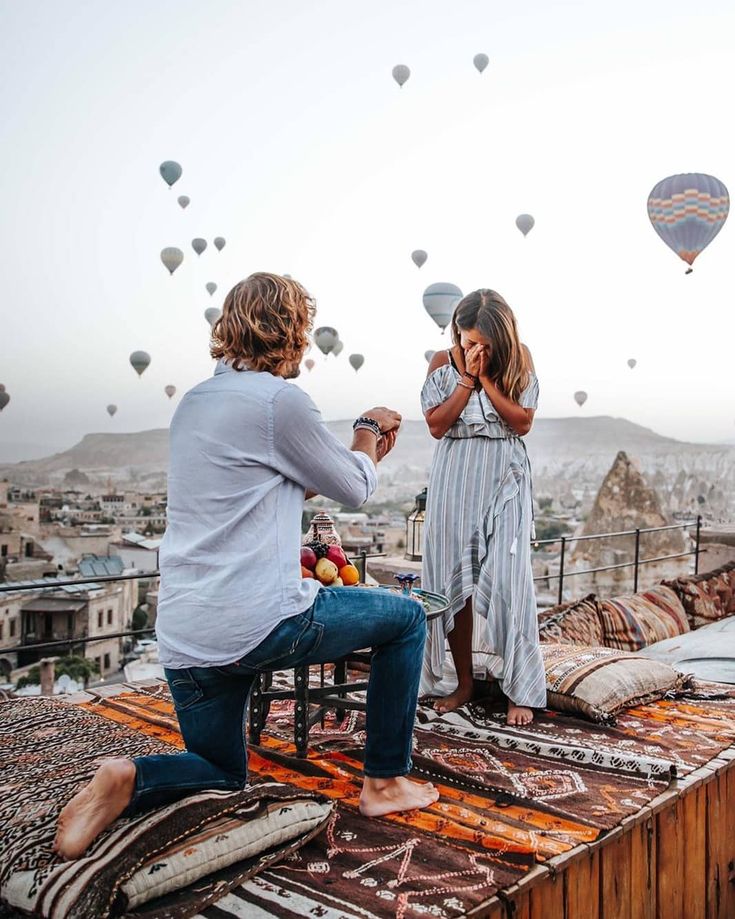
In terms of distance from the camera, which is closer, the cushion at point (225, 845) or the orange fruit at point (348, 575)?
the cushion at point (225, 845)

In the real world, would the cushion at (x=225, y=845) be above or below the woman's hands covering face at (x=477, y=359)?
below

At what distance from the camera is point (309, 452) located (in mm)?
1874

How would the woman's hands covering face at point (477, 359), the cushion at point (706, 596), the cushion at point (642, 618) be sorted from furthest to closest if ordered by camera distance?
1. the cushion at point (706, 596)
2. the cushion at point (642, 618)
3. the woman's hands covering face at point (477, 359)

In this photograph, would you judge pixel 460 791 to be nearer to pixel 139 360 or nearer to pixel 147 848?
pixel 147 848

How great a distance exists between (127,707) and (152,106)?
1471cm

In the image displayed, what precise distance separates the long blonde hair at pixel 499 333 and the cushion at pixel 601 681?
1137 millimetres

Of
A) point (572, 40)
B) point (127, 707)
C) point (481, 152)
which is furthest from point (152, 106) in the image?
point (127, 707)

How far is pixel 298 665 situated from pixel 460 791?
2.63ft

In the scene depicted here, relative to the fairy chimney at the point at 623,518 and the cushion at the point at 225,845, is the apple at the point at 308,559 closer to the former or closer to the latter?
the cushion at the point at 225,845

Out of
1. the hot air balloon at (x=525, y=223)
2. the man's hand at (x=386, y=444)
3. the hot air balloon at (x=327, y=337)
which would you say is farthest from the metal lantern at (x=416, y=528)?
the hot air balloon at (x=327, y=337)

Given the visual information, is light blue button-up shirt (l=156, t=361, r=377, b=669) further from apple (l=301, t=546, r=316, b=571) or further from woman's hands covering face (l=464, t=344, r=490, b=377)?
woman's hands covering face (l=464, t=344, r=490, b=377)

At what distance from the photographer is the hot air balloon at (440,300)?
1655cm

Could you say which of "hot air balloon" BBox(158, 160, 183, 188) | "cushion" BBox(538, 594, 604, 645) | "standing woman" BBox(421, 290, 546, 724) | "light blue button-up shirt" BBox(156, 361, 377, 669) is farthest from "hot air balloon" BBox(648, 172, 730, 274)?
"light blue button-up shirt" BBox(156, 361, 377, 669)

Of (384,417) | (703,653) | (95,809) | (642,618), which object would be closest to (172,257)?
(642,618)
